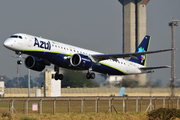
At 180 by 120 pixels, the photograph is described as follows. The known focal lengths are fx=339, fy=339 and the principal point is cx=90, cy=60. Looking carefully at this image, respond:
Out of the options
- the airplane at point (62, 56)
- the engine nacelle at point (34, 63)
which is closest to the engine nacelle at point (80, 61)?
the airplane at point (62, 56)

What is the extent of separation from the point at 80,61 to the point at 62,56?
2.21 m

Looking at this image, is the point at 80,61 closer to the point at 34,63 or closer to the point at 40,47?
the point at 40,47

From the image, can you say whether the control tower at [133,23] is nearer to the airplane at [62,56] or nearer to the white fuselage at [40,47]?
the airplane at [62,56]

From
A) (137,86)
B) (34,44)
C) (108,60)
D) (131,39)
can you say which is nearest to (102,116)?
(34,44)

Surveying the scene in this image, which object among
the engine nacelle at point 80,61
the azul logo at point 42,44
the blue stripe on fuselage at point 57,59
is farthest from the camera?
the engine nacelle at point 80,61

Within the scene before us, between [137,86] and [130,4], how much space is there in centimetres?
6969

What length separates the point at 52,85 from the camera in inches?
2660

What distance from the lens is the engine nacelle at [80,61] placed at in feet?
132

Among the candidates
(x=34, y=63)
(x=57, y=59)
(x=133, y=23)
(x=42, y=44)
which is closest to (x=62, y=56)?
(x=57, y=59)

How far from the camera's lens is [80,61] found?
132ft

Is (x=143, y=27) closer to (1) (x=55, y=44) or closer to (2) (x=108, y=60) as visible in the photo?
(2) (x=108, y=60)

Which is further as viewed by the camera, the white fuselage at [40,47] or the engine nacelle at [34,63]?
the engine nacelle at [34,63]

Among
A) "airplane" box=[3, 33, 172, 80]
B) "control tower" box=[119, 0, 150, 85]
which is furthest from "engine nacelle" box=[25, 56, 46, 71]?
"control tower" box=[119, 0, 150, 85]

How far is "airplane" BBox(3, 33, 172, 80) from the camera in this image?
3722 centimetres
